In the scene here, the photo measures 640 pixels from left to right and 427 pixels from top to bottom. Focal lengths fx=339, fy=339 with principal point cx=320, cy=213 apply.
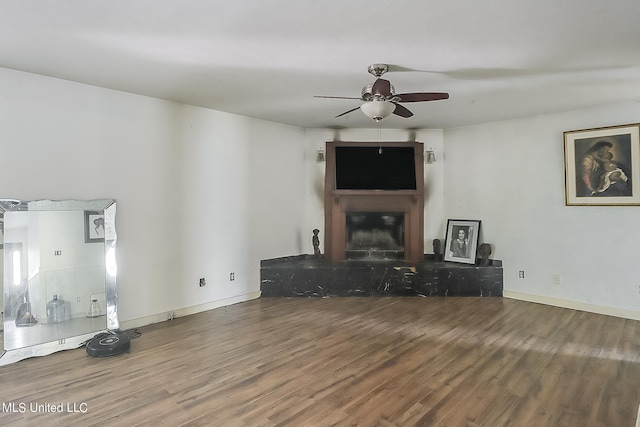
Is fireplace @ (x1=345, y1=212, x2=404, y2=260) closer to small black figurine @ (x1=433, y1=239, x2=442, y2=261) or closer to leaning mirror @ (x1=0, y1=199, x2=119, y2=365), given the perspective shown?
small black figurine @ (x1=433, y1=239, x2=442, y2=261)

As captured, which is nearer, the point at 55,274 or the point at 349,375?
the point at 349,375

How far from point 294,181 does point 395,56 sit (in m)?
2.86

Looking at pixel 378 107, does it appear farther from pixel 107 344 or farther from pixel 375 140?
pixel 107 344

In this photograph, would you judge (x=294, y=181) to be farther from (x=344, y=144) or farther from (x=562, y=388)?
(x=562, y=388)

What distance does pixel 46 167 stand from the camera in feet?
10.1

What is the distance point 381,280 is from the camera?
4.80 m

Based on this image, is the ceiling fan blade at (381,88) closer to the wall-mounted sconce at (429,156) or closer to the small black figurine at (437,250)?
the wall-mounted sconce at (429,156)

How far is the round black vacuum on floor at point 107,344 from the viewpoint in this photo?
9.58ft

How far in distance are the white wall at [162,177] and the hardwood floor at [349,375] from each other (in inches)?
24.7

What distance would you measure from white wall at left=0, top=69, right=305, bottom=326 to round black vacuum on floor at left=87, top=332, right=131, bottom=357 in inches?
17.7

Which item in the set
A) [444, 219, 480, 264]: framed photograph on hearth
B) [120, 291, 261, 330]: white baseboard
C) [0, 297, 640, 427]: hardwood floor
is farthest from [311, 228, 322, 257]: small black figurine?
[444, 219, 480, 264]: framed photograph on hearth

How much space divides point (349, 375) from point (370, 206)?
3022 mm

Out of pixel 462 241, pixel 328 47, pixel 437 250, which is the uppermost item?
pixel 328 47

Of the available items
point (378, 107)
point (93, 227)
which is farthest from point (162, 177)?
point (378, 107)
